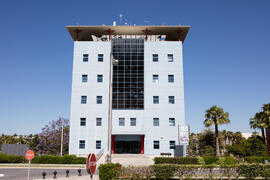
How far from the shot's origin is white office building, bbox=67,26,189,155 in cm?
4028

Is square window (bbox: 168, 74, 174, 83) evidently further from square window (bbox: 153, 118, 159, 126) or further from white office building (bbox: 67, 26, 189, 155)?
square window (bbox: 153, 118, 159, 126)

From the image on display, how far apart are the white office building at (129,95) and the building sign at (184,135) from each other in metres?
2.71

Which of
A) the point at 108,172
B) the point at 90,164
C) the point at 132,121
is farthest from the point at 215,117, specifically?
the point at 90,164

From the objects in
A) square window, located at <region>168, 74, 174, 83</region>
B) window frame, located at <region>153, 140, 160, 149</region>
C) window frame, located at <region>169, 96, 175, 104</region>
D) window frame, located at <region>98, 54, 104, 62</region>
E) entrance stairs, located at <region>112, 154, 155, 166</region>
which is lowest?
entrance stairs, located at <region>112, 154, 155, 166</region>

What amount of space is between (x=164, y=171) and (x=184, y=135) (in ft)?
70.7

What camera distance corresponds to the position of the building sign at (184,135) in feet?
120

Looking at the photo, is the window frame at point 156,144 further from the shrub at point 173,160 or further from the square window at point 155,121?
the shrub at point 173,160

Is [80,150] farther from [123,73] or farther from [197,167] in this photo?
[197,167]

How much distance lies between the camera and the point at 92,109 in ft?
135

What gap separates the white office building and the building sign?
271 cm

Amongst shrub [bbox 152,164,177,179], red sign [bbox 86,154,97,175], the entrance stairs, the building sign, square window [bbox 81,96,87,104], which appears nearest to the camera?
red sign [bbox 86,154,97,175]

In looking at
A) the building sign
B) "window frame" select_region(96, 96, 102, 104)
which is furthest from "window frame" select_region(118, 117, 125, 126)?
the building sign

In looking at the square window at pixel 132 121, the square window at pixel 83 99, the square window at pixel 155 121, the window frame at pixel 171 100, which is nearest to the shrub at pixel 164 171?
the square window at pixel 155 121

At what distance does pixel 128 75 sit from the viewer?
4269 cm
